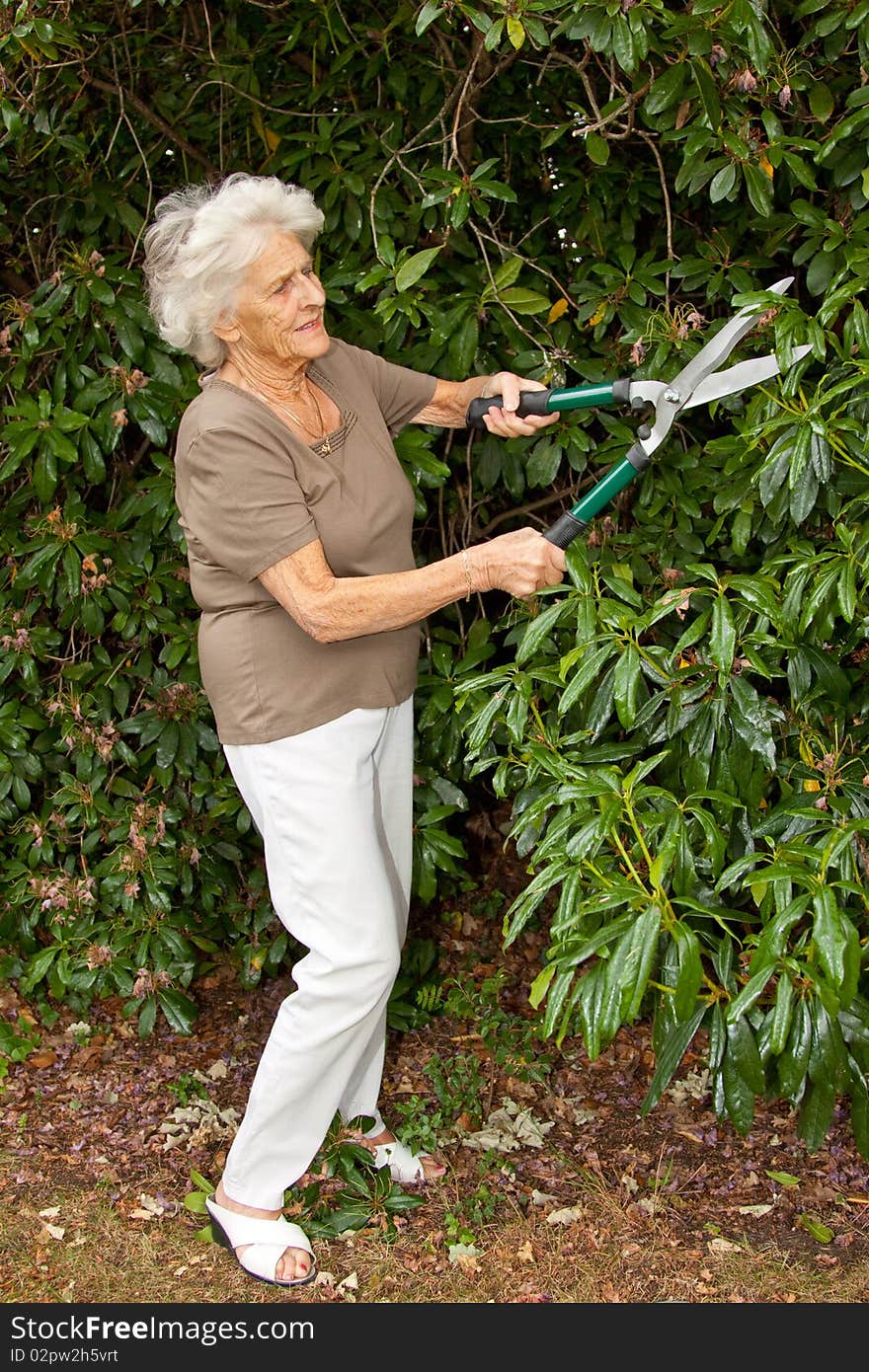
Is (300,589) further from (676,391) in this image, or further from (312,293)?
(676,391)

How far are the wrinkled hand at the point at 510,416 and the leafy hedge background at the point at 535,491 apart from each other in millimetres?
191

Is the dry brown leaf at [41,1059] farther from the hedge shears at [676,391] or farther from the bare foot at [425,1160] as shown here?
the hedge shears at [676,391]

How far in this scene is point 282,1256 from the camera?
268cm

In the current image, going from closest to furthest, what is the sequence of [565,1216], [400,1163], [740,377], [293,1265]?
[740,377] → [293,1265] → [565,1216] → [400,1163]

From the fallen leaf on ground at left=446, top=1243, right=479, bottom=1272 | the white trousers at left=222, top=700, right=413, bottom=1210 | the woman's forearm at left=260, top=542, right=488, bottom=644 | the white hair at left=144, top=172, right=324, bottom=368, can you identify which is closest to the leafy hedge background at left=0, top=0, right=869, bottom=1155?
the woman's forearm at left=260, top=542, right=488, bottom=644

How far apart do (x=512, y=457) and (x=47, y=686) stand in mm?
1389

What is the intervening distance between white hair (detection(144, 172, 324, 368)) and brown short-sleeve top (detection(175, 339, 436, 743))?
0.12 meters

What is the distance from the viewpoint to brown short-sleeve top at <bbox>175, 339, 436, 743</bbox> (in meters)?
2.32

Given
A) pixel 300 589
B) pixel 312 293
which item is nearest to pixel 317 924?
pixel 300 589

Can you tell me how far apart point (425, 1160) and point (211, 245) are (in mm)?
1954

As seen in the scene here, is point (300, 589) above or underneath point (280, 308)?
underneath

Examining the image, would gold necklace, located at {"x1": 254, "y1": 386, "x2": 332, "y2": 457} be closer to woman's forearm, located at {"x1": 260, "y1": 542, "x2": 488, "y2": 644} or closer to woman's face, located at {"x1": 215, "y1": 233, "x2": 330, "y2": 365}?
woman's face, located at {"x1": 215, "y1": 233, "x2": 330, "y2": 365}

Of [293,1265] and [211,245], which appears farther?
[293,1265]

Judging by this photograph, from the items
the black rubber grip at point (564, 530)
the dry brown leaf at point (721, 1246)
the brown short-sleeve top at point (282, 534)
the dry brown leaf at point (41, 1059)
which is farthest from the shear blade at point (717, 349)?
the dry brown leaf at point (41, 1059)
